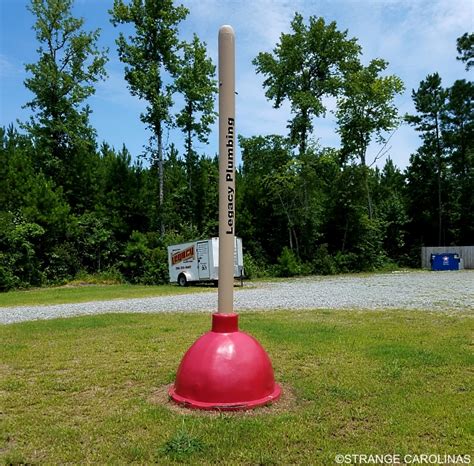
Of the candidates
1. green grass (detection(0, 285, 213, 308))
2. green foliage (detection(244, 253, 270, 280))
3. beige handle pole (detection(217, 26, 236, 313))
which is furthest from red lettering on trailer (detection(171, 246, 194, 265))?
beige handle pole (detection(217, 26, 236, 313))

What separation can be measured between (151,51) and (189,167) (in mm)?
8139

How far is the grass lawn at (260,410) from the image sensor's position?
368cm

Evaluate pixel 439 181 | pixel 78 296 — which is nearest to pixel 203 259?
pixel 78 296

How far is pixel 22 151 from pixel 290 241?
18343 millimetres

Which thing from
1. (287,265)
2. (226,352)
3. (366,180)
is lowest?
(226,352)

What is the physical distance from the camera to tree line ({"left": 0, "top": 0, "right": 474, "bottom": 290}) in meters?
31.2

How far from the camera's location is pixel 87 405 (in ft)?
16.1

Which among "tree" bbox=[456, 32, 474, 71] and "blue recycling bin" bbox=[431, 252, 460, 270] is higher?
"tree" bbox=[456, 32, 474, 71]

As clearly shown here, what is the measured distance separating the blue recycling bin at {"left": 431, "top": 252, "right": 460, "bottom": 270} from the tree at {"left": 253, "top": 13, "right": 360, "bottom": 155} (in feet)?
39.3

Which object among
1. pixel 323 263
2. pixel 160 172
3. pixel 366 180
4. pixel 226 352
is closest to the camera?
pixel 226 352

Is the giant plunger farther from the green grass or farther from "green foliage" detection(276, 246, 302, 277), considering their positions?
"green foliage" detection(276, 246, 302, 277)

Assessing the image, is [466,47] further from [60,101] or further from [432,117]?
[60,101]

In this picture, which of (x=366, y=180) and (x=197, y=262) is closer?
(x=197, y=262)

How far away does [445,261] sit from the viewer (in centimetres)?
3506
